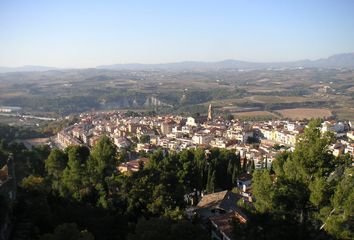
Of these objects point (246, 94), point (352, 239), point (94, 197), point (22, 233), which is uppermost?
point (352, 239)

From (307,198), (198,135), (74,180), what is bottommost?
(198,135)

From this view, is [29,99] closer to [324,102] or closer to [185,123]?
[185,123]

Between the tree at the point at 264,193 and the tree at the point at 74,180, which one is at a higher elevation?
the tree at the point at 264,193

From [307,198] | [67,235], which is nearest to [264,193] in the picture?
[307,198]

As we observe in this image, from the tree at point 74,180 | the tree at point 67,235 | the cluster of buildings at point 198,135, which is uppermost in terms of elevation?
the tree at point 67,235

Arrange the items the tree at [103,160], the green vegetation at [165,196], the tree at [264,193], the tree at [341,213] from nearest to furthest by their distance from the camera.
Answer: the tree at [341,213]
the green vegetation at [165,196]
the tree at [264,193]
the tree at [103,160]

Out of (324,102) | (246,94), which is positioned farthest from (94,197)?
(246,94)

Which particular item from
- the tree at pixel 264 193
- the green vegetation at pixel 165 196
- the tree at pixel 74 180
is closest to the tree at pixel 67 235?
the green vegetation at pixel 165 196

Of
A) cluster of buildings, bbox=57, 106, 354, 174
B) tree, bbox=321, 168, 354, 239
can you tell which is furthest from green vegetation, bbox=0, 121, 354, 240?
cluster of buildings, bbox=57, 106, 354, 174

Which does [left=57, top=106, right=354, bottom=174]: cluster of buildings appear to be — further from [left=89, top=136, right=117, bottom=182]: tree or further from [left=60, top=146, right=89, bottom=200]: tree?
[left=60, top=146, right=89, bottom=200]: tree

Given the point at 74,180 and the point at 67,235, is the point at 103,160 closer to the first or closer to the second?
the point at 74,180

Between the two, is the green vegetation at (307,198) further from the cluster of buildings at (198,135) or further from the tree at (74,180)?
the cluster of buildings at (198,135)
